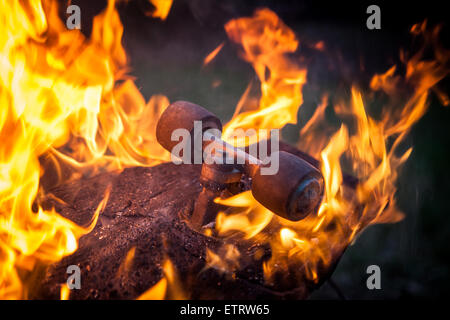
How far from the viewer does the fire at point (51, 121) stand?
2.09 m

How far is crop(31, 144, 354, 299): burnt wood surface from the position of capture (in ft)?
5.89

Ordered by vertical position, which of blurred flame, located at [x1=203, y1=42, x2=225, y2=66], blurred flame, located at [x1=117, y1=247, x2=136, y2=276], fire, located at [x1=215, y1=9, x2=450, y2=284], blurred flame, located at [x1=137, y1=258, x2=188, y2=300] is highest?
blurred flame, located at [x1=203, y1=42, x2=225, y2=66]

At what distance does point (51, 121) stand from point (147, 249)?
1460 millimetres

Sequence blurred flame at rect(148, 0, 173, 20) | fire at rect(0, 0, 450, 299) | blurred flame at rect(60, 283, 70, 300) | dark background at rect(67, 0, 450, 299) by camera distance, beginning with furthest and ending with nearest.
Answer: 1. blurred flame at rect(148, 0, 173, 20)
2. dark background at rect(67, 0, 450, 299)
3. fire at rect(0, 0, 450, 299)
4. blurred flame at rect(60, 283, 70, 300)

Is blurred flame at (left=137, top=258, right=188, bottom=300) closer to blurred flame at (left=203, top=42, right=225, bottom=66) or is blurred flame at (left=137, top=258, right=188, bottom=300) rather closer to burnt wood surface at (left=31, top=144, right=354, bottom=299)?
burnt wood surface at (left=31, top=144, right=354, bottom=299)

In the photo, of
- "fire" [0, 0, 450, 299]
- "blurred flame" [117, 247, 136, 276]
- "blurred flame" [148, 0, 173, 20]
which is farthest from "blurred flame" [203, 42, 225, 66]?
"blurred flame" [117, 247, 136, 276]

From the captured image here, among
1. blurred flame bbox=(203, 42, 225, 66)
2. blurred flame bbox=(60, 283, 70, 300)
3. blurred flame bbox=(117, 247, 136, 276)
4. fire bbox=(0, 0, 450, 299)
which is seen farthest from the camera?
blurred flame bbox=(203, 42, 225, 66)

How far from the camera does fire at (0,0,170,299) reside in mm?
2094

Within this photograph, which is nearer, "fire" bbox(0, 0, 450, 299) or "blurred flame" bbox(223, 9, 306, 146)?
"fire" bbox(0, 0, 450, 299)

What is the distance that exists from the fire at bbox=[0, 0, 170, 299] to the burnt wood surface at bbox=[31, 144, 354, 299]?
0.12 meters

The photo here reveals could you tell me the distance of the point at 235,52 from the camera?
16.5 ft

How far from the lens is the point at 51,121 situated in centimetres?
276

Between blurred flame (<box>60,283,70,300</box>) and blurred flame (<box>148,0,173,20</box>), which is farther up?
blurred flame (<box>148,0,173,20</box>)

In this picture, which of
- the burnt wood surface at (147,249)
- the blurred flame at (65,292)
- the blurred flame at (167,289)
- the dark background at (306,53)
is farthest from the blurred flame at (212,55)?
the blurred flame at (65,292)
